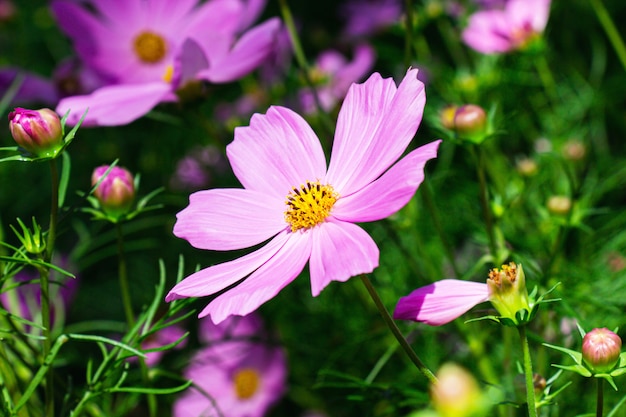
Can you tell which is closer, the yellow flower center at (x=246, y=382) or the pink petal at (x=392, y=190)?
the pink petal at (x=392, y=190)

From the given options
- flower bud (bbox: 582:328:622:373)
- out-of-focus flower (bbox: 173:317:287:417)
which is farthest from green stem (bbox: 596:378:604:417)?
out-of-focus flower (bbox: 173:317:287:417)

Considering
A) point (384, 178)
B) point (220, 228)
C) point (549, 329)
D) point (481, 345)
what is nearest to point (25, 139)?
point (220, 228)

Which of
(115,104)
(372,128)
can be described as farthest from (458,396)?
(115,104)

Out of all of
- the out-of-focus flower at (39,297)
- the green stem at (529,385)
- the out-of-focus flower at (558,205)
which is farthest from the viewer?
the out-of-focus flower at (39,297)

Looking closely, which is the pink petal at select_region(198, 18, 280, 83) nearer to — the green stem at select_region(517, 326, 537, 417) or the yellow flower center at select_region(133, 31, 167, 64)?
the yellow flower center at select_region(133, 31, 167, 64)

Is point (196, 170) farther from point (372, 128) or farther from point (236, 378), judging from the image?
point (372, 128)

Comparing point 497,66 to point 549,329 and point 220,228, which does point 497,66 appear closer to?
point 549,329

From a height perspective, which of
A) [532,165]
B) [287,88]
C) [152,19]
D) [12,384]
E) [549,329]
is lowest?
[549,329]

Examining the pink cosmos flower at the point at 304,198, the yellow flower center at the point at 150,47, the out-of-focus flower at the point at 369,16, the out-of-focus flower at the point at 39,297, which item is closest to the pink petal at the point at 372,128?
the pink cosmos flower at the point at 304,198

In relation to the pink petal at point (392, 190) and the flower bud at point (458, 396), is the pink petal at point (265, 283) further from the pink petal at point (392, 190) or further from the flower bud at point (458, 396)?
the flower bud at point (458, 396)
